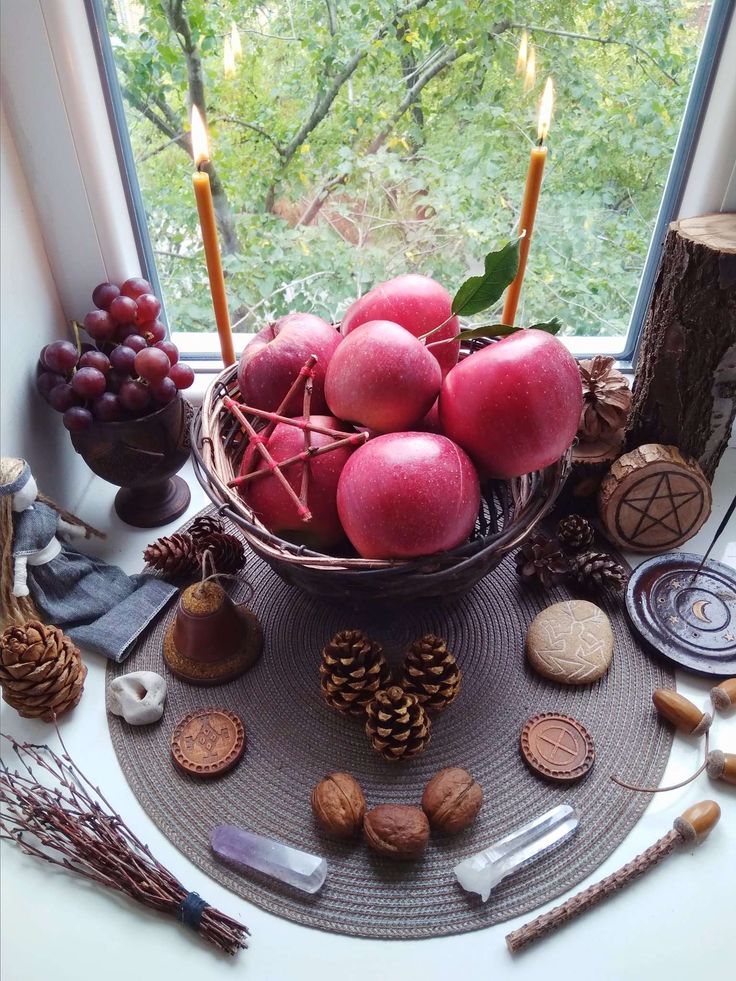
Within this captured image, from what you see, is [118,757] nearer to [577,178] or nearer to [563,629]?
[563,629]

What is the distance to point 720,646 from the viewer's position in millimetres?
696

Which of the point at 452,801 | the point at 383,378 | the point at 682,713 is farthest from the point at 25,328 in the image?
the point at 682,713

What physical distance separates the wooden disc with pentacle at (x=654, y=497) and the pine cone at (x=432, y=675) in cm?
28

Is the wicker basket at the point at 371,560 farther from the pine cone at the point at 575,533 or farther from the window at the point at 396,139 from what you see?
the window at the point at 396,139

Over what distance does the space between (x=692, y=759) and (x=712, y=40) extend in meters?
0.77

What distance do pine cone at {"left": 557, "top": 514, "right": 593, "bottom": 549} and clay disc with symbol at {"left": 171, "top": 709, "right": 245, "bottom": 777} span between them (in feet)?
1.30

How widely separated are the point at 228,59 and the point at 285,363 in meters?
0.43

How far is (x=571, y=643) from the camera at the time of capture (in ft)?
2.27

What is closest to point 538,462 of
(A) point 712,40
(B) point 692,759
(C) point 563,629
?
(C) point 563,629

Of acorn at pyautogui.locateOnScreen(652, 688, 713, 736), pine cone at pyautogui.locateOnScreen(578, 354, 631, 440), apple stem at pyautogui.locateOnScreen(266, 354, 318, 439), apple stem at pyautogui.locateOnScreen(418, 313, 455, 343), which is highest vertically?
apple stem at pyautogui.locateOnScreen(418, 313, 455, 343)

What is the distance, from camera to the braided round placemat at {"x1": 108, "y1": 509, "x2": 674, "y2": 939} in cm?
54

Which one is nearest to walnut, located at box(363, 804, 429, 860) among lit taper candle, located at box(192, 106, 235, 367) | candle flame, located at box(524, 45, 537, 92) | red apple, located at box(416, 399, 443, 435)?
red apple, located at box(416, 399, 443, 435)

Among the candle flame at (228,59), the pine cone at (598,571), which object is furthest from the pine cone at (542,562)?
the candle flame at (228,59)

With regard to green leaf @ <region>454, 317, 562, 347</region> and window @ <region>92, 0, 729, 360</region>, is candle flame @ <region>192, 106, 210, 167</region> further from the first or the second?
green leaf @ <region>454, 317, 562, 347</region>
